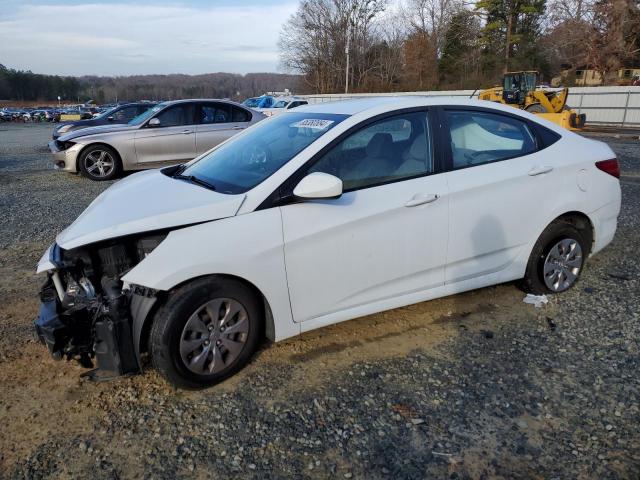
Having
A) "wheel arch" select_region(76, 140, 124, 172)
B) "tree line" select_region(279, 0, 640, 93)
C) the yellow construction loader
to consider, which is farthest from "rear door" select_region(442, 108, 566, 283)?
"tree line" select_region(279, 0, 640, 93)

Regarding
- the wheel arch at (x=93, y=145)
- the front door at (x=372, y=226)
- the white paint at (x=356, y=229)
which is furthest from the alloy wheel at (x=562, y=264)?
the wheel arch at (x=93, y=145)

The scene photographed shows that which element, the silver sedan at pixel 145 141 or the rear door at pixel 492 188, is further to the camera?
the silver sedan at pixel 145 141

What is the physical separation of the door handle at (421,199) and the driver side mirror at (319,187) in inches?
24.2

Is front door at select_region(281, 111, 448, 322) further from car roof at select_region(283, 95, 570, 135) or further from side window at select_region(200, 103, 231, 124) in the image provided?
side window at select_region(200, 103, 231, 124)

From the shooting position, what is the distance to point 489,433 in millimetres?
2705

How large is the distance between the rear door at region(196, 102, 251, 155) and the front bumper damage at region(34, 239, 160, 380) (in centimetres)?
779

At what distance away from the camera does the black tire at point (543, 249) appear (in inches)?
162

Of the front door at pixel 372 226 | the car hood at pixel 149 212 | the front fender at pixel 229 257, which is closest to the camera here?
the front fender at pixel 229 257

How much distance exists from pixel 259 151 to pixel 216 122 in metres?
7.64

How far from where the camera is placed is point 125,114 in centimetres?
1516

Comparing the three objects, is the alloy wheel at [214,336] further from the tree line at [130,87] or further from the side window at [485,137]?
the tree line at [130,87]

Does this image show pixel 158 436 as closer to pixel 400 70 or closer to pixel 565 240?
pixel 565 240

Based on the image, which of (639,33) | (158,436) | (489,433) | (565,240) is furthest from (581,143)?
(639,33)

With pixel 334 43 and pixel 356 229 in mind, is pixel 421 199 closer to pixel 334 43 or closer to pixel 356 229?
pixel 356 229
